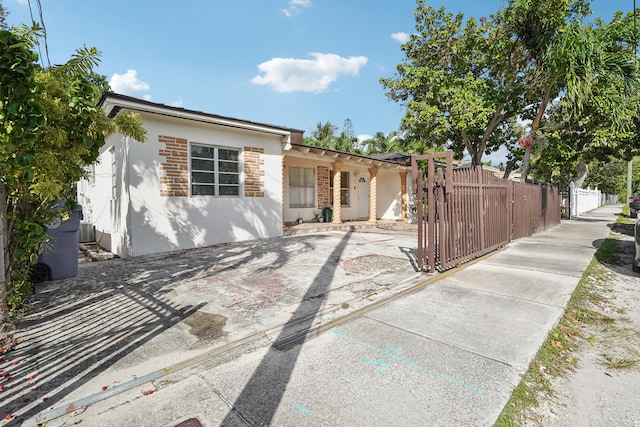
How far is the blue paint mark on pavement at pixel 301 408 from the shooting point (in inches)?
78.8

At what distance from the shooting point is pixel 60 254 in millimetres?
4918

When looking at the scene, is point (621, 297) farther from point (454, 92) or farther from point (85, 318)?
point (454, 92)

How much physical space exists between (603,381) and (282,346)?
2627mm

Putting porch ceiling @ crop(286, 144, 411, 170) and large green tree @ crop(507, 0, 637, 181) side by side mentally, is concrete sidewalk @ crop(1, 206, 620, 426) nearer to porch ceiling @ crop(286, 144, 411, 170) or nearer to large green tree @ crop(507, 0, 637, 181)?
porch ceiling @ crop(286, 144, 411, 170)

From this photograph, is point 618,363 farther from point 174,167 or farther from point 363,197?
point 363,197

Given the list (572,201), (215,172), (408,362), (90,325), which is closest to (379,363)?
(408,362)

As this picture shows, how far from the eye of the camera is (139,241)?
23.4ft

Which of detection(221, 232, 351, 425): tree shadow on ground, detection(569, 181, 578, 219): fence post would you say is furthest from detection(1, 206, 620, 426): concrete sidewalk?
detection(569, 181, 578, 219): fence post

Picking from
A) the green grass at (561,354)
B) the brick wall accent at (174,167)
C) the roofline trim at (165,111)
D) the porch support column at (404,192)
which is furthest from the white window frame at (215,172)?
the porch support column at (404,192)

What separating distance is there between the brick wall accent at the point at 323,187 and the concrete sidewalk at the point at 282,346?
831 centimetres

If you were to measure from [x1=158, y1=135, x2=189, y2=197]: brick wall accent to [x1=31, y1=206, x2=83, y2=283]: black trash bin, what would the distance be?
2644 millimetres

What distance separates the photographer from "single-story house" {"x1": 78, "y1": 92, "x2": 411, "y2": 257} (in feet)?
23.4

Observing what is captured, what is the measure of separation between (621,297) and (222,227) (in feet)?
26.9

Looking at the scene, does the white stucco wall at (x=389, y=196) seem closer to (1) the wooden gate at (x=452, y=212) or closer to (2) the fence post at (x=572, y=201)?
(1) the wooden gate at (x=452, y=212)
